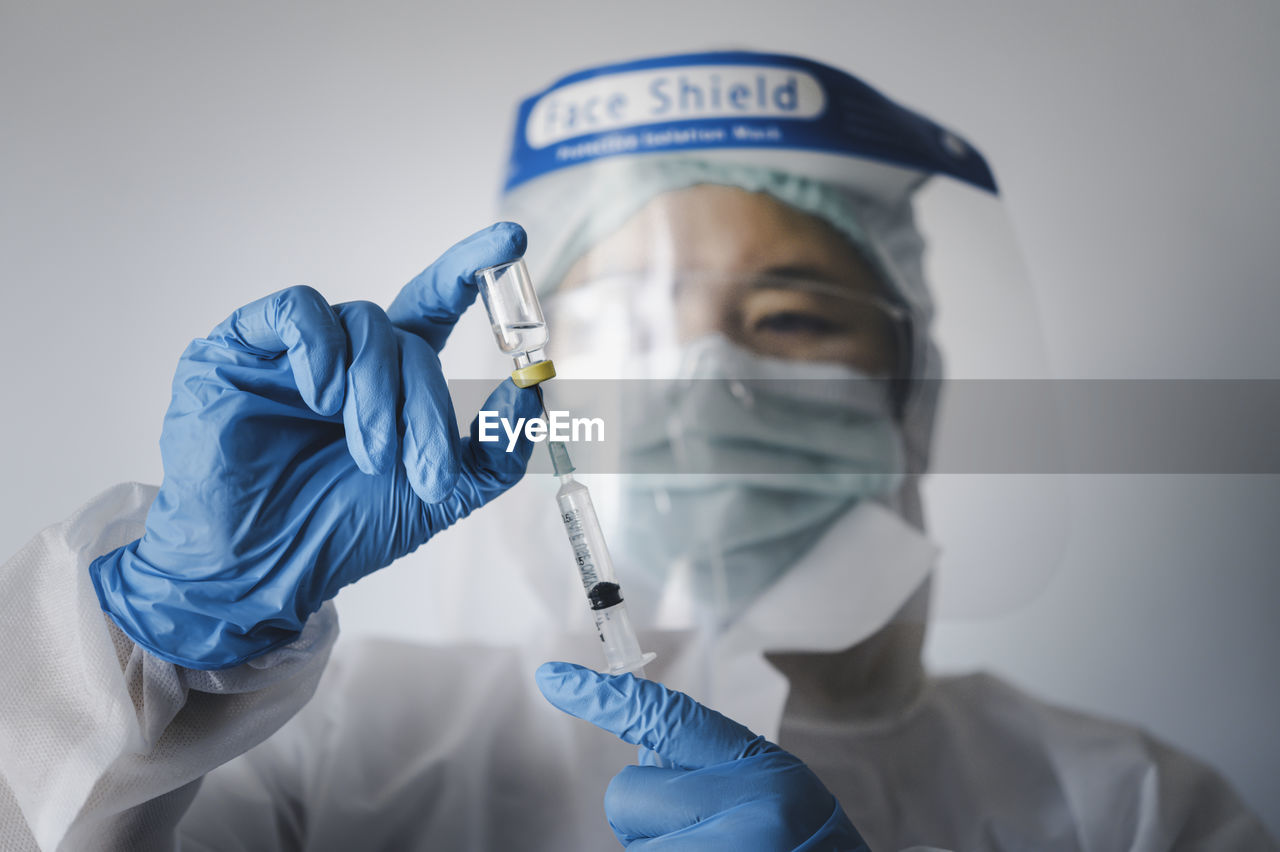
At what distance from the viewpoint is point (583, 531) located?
2.71 feet

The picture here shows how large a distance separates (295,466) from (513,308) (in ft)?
1.04

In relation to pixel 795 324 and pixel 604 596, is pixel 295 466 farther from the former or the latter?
pixel 795 324

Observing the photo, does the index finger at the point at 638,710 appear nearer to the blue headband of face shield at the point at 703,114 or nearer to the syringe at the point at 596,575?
the syringe at the point at 596,575

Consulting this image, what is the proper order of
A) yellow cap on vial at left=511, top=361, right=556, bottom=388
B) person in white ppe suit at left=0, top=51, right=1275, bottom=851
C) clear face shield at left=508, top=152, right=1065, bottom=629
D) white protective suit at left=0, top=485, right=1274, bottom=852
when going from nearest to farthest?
1. yellow cap on vial at left=511, top=361, right=556, bottom=388
2. white protective suit at left=0, top=485, right=1274, bottom=852
3. person in white ppe suit at left=0, top=51, right=1275, bottom=851
4. clear face shield at left=508, top=152, right=1065, bottom=629

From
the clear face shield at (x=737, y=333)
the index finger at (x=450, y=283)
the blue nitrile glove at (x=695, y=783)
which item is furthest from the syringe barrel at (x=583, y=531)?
the clear face shield at (x=737, y=333)

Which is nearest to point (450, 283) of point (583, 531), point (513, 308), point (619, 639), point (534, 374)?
point (513, 308)

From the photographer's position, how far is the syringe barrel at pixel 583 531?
2.68ft

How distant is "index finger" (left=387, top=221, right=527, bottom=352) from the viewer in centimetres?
83

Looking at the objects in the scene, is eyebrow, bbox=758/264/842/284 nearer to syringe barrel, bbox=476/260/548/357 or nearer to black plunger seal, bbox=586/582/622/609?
syringe barrel, bbox=476/260/548/357

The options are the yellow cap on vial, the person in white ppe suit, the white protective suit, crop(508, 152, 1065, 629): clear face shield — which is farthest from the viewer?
crop(508, 152, 1065, 629): clear face shield

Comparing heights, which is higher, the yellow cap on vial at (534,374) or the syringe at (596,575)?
the yellow cap on vial at (534,374)

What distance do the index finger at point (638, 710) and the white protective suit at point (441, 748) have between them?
41cm

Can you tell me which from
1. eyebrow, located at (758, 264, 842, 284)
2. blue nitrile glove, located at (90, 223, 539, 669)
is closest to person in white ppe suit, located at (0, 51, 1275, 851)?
eyebrow, located at (758, 264, 842, 284)

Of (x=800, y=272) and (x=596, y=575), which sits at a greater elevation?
(x=800, y=272)
